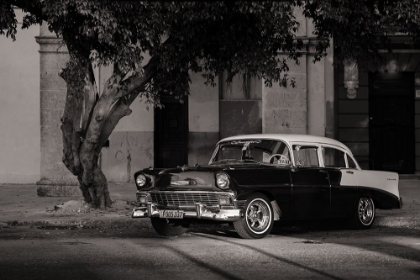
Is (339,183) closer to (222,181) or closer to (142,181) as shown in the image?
(222,181)

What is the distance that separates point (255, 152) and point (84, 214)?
401 cm

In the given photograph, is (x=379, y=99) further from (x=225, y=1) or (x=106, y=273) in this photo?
(x=106, y=273)

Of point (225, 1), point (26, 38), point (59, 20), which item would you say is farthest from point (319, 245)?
point (26, 38)

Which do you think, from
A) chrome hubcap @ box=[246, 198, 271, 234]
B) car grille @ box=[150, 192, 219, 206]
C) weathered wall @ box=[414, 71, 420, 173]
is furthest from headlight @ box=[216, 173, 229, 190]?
weathered wall @ box=[414, 71, 420, 173]

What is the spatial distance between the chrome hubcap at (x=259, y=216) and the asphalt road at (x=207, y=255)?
20 cm

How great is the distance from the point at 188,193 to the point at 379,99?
540 inches

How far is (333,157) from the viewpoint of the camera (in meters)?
12.4

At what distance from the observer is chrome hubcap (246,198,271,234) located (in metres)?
10.7

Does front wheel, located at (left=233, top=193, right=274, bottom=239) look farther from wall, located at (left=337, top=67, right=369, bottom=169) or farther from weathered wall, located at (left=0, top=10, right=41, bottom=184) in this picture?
wall, located at (left=337, top=67, right=369, bottom=169)

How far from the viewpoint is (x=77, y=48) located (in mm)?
13406

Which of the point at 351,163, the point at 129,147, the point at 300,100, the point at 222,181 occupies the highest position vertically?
the point at 300,100

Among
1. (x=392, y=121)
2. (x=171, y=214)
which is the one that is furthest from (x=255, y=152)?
(x=392, y=121)

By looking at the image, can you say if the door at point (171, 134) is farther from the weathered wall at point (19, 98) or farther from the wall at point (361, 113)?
the wall at point (361, 113)

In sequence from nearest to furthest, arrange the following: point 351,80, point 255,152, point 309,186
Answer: point 309,186, point 255,152, point 351,80
